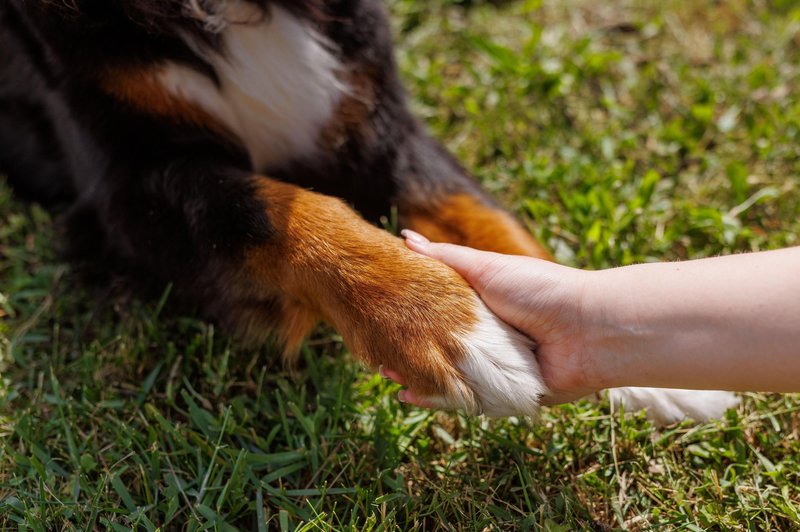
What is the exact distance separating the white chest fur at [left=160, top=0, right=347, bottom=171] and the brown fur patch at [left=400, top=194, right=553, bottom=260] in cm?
44

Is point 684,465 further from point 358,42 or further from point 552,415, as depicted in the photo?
point 358,42

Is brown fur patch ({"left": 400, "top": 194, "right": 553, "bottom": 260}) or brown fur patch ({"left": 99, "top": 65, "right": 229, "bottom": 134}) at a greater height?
brown fur patch ({"left": 99, "top": 65, "right": 229, "bottom": 134})

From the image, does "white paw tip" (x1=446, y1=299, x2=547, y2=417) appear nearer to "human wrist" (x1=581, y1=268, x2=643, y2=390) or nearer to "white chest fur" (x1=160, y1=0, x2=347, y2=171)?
"human wrist" (x1=581, y1=268, x2=643, y2=390)

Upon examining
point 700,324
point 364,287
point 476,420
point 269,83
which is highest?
point 269,83

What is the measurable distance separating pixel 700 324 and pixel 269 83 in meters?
1.48

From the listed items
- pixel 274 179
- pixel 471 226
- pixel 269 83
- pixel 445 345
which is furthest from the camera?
pixel 471 226

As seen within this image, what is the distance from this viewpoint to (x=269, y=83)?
247 cm

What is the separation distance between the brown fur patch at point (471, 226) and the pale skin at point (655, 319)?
497 millimetres

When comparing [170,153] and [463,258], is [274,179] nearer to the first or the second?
[170,153]

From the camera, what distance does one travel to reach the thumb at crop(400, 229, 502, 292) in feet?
6.52

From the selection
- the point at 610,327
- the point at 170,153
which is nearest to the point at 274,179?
the point at 170,153

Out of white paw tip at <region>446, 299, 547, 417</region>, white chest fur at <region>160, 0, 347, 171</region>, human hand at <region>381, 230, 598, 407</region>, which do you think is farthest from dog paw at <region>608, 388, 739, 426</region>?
white chest fur at <region>160, 0, 347, 171</region>

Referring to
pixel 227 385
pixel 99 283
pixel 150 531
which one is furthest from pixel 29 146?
pixel 150 531

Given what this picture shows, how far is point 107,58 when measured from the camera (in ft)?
7.01
